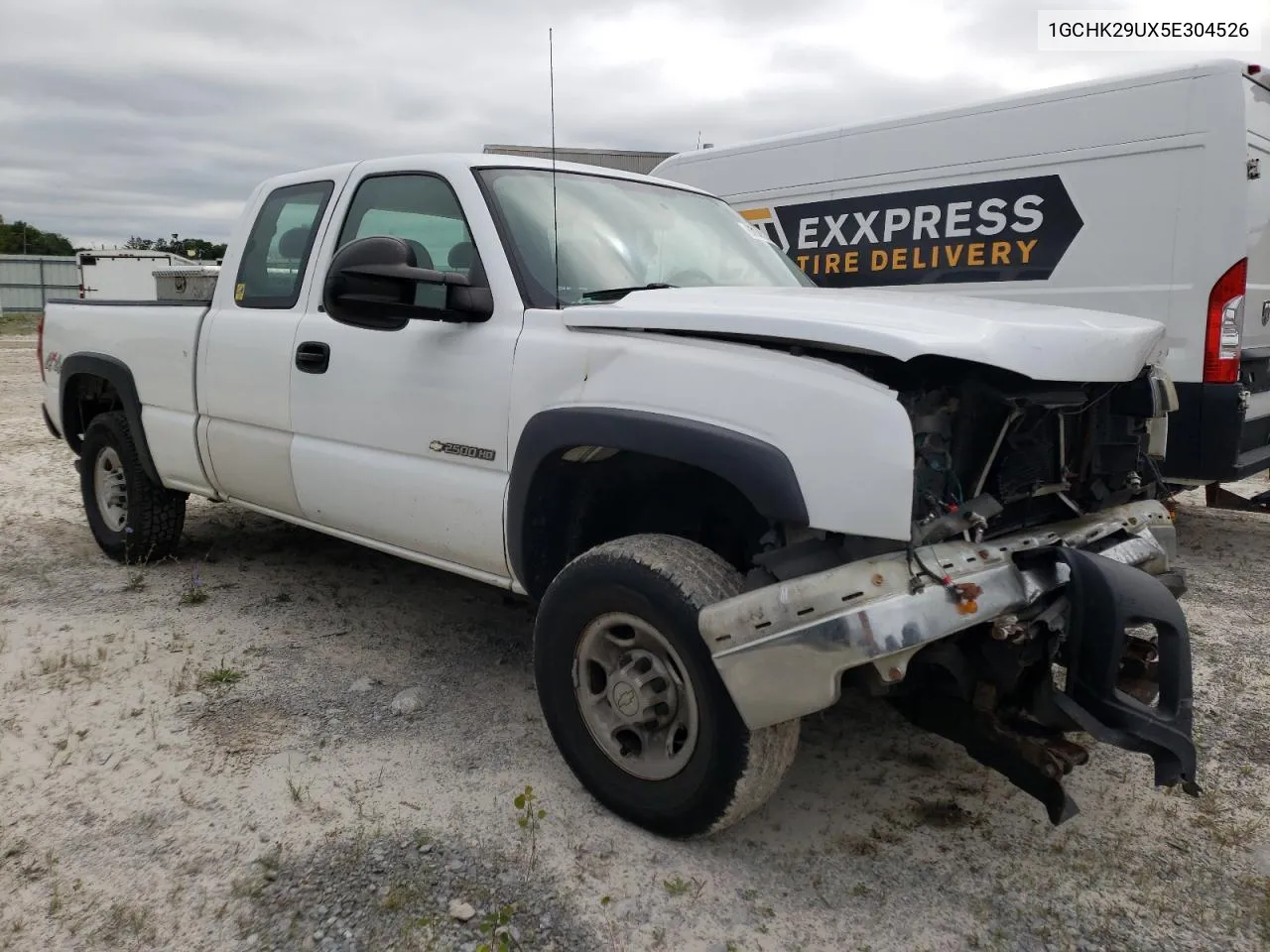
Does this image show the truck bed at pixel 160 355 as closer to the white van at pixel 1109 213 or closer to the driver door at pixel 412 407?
the driver door at pixel 412 407

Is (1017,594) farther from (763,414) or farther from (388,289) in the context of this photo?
(388,289)

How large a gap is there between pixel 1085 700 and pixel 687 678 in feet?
3.14

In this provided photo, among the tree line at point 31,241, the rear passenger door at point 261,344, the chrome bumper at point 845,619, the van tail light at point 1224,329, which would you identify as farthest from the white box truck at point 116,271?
the tree line at point 31,241

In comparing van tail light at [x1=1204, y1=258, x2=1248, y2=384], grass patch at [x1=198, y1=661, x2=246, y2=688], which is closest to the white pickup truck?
grass patch at [x1=198, y1=661, x2=246, y2=688]

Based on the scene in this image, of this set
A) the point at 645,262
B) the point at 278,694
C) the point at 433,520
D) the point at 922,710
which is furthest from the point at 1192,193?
the point at 278,694

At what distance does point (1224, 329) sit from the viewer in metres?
5.31

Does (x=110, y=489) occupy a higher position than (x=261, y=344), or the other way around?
(x=261, y=344)

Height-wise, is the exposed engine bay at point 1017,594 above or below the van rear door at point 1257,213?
below

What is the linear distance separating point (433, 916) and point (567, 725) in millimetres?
654

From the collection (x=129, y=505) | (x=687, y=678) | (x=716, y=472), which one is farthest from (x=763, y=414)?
(x=129, y=505)

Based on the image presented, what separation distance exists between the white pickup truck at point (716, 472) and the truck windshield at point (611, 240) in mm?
12

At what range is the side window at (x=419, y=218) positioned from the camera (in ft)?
11.2

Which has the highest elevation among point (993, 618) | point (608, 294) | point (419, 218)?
point (419, 218)

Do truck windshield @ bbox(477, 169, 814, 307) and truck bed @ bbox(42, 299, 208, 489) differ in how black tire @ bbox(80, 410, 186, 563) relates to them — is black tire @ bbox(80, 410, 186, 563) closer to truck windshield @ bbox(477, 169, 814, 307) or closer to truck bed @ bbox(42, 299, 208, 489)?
truck bed @ bbox(42, 299, 208, 489)
